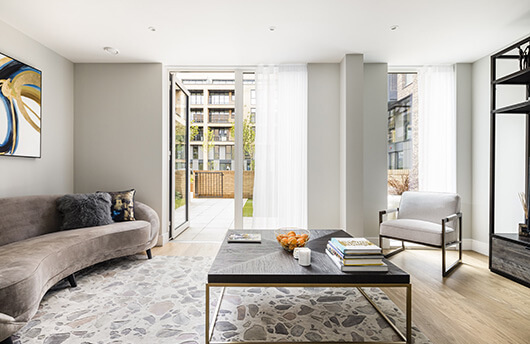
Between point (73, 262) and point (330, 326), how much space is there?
7.35 ft

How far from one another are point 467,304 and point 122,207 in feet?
12.0

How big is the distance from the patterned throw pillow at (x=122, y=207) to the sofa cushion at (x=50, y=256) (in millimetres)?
193

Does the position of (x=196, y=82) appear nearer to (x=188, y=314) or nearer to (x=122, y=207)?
(x=122, y=207)

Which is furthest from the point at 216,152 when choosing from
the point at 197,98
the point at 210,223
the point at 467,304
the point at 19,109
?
the point at 467,304

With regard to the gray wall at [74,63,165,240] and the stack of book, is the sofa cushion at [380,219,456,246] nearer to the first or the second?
the stack of book

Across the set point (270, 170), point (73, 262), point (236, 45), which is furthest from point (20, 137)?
point (270, 170)

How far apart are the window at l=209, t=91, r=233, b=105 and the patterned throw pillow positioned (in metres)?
7.50

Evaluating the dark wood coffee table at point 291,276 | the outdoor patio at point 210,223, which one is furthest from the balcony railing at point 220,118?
the dark wood coffee table at point 291,276

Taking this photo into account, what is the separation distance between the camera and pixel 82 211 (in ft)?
10.3

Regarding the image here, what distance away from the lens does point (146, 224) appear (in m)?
3.41

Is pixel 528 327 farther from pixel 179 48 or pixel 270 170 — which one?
pixel 179 48

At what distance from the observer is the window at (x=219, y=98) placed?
10.6 m

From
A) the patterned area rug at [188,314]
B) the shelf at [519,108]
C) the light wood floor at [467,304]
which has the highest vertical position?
the shelf at [519,108]

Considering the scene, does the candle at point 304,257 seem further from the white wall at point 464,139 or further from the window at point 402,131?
the white wall at point 464,139
